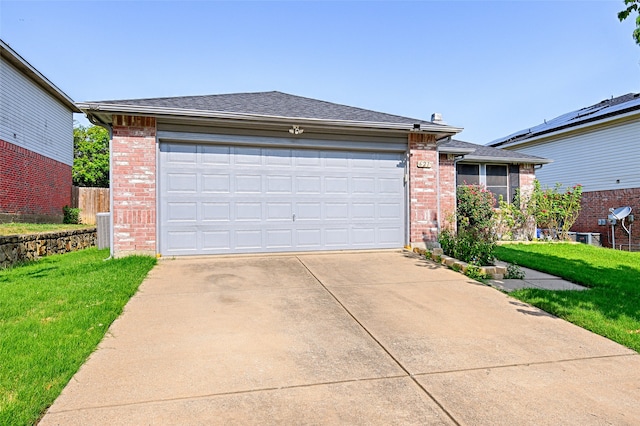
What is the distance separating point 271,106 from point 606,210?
1452 cm

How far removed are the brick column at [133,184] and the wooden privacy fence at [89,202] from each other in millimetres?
11103

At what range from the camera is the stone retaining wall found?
7148 millimetres

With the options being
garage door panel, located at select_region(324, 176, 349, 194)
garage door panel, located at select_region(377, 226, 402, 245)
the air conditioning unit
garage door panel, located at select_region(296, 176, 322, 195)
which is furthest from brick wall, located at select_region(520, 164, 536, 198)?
garage door panel, located at select_region(296, 176, 322, 195)

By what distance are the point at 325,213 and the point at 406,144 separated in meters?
2.73

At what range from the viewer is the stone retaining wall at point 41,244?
7.15m

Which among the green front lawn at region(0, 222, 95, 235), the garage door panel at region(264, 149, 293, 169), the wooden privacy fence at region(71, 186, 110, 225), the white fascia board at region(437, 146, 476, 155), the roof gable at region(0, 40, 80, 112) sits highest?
the roof gable at region(0, 40, 80, 112)

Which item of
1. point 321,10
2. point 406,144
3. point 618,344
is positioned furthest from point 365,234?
point 321,10

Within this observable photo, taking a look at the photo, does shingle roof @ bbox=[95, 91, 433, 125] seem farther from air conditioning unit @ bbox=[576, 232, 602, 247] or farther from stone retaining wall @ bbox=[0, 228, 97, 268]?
air conditioning unit @ bbox=[576, 232, 602, 247]

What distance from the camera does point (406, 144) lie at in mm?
8922

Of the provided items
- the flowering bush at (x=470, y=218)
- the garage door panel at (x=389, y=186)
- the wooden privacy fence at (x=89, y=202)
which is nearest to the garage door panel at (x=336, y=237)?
the garage door panel at (x=389, y=186)

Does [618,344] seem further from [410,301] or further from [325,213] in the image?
[325,213]

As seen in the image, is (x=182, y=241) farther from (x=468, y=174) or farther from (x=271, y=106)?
(x=468, y=174)

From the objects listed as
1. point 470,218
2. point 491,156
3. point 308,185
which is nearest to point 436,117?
point 491,156

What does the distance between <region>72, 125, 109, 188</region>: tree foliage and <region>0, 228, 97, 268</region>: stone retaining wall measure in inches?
819
